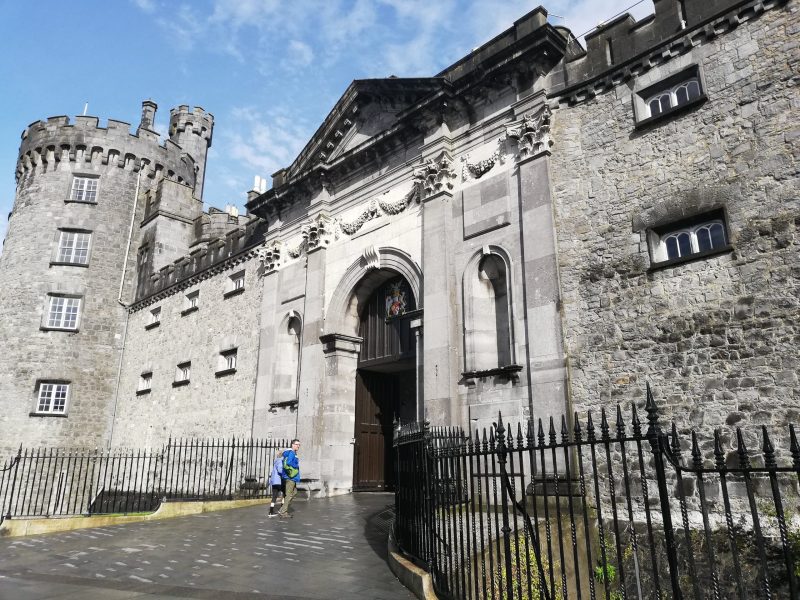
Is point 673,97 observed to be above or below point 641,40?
below

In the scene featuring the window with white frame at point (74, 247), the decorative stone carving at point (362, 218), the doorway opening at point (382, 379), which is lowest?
the doorway opening at point (382, 379)

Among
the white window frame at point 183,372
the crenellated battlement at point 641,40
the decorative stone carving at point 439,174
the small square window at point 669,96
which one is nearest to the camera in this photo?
the crenellated battlement at point 641,40

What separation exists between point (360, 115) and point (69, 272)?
16.1 metres

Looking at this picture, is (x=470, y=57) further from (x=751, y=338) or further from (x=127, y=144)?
(x=127, y=144)

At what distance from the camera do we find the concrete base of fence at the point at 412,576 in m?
5.79

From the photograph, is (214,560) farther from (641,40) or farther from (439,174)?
(641,40)

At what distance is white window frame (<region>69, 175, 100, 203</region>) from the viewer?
26.2 m

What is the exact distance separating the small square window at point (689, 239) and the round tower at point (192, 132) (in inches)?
1269

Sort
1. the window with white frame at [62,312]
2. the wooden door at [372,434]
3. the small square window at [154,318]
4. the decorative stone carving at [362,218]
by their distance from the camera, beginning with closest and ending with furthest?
the decorative stone carving at [362,218] < the wooden door at [372,434] < the small square window at [154,318] < the window with white frame at [62,312]

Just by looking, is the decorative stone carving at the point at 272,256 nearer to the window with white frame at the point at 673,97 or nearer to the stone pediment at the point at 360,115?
the stone pediment at the point at 360,115

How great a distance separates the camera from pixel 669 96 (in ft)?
35.1

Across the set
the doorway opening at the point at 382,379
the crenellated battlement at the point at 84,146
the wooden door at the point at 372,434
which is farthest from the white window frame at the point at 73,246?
the wooden door at the point at 372,434

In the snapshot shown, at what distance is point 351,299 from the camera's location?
15953 millimetres

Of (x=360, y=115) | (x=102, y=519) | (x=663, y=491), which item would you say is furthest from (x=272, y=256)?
(x=663, y=491)
